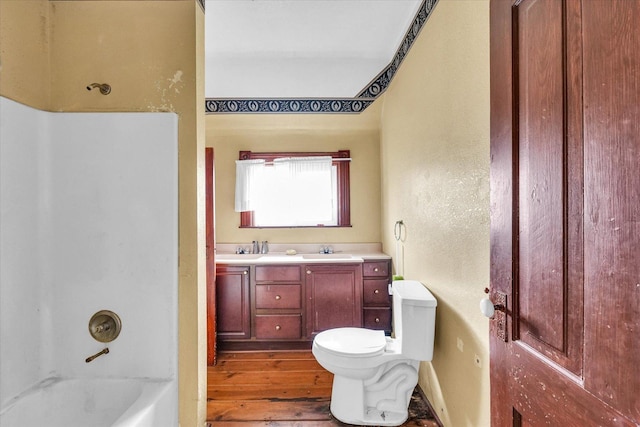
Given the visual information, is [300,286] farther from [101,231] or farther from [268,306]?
[101,231]

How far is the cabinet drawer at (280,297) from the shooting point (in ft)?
9.05

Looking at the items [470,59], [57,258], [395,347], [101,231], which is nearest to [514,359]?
[395,347]

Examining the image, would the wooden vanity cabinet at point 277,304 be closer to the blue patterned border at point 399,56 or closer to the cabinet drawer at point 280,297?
the cabinet drawer at point 280,297

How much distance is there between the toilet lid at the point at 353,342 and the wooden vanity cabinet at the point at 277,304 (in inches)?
31.8

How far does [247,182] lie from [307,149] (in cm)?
71

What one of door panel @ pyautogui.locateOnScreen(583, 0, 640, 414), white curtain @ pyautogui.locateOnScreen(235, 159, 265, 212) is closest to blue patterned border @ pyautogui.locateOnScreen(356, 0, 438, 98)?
white curtain @ pyautogui.locateOnScreen(235, 159, 265, 212)

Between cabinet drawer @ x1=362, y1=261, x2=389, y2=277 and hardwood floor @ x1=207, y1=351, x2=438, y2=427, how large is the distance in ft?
2.84

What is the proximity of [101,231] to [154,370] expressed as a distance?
609 millimetres

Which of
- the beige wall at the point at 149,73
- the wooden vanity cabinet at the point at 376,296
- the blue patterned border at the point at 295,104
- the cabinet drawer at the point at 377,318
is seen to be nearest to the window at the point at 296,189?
the blue patterned border at the point at 295,104

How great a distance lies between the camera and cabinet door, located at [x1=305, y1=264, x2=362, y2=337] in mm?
2764

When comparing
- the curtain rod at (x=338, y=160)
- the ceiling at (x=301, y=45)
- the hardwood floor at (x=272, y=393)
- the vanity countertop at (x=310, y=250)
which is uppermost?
the ceiling at (x=301, y=45)

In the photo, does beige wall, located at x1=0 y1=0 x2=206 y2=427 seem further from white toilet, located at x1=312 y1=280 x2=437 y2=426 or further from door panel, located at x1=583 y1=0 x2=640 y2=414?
door panel, located at x1=583 y1=0 x2=640 y2=414

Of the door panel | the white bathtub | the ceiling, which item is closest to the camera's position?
the door panel

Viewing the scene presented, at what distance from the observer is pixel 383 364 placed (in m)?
1.80
